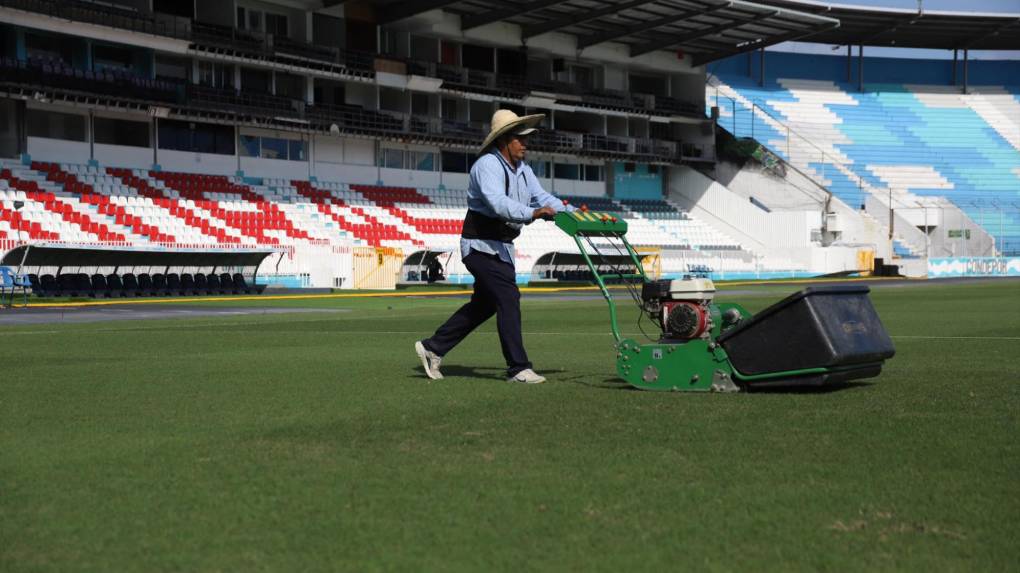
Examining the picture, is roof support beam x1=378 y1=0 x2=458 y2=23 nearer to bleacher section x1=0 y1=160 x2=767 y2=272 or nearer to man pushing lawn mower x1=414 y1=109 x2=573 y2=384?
bleacher section x1=0 y1=160 x2=767 y2=272

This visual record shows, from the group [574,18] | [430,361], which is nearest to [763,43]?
[574,18]

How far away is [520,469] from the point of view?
4836mm

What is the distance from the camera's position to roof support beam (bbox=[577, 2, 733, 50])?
5522 centimetres

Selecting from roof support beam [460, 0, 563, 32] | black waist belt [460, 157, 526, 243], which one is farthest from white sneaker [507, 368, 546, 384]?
roof support beam [460, 0, 563, 32]

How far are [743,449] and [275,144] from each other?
47.4 m

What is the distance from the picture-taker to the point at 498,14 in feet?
176

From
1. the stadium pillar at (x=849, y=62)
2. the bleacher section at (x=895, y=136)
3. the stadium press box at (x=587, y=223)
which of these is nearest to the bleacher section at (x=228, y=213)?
the bleacher section at (x=895, y=136)

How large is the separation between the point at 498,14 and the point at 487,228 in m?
46.8

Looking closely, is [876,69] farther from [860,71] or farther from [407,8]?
[407,8]

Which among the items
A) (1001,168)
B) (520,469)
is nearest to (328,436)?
(520,469)

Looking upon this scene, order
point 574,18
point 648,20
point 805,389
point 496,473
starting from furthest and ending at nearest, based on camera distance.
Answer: point 648,20 → point 574,18 → point 805,389 → point 496,473

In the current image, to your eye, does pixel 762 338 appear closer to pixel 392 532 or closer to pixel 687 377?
pixel 687 377

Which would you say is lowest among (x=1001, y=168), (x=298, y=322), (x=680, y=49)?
(x=298, y=322)

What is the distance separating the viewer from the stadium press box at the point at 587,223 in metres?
7.95
